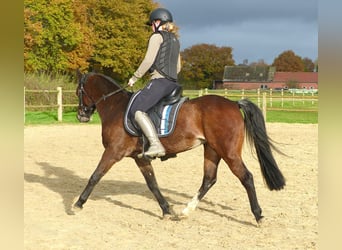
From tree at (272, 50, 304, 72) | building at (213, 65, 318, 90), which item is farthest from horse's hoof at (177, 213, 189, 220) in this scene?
tree at (272, 50, 304, 72)

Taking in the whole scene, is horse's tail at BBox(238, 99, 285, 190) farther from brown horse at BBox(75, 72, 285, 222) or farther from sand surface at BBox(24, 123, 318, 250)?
sand surface at BBox(24, 123, 318, 250)

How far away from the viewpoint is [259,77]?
94.8 meters

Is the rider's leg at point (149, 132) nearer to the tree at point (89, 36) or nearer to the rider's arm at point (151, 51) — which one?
the rider's arm at point (151, 51)

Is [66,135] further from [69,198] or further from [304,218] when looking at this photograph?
[304,218]

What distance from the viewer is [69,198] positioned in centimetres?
659

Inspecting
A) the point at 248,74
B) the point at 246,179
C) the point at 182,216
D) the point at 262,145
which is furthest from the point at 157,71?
the point at 248,74

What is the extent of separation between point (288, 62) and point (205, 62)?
28181mm

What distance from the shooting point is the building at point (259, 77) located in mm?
91525

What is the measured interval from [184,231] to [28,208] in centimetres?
226

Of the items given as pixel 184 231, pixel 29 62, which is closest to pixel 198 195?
pixel 184 231

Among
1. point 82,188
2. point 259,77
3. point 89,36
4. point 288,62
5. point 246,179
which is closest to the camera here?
point 246,179

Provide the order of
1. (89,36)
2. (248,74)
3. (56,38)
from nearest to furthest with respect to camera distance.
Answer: (56,38), (89,36), (248,74)

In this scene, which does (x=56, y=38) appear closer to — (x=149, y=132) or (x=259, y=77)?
(x=149, y=132)

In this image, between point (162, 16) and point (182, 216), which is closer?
point (162, 16)
